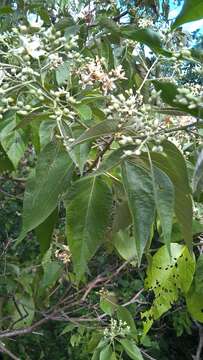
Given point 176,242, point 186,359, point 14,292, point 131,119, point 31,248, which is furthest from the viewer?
point 186,359

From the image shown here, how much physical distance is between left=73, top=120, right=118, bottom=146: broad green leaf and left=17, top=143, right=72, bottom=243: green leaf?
91 mm

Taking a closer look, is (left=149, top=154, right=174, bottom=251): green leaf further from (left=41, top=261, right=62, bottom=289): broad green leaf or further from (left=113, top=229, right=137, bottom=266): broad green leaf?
(left=41, top=261, right=62, bottom=289): broad green leaf

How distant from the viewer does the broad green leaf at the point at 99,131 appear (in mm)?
581

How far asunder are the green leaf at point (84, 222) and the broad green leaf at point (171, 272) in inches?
8.2

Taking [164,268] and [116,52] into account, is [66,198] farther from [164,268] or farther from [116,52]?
[116,52]

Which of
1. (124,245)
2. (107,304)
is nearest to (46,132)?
(124,245)

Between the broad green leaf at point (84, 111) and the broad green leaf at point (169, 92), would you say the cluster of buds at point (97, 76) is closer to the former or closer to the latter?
the broad green leaf at point (84, 111)

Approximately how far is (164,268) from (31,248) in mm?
2076

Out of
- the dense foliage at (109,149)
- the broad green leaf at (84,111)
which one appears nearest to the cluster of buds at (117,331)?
the dense foliage at (109,149)

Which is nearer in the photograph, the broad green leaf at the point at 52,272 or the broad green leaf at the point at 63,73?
the broad green leaf at the point at 63,73

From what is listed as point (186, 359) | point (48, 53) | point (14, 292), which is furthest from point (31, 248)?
point (48, 53)

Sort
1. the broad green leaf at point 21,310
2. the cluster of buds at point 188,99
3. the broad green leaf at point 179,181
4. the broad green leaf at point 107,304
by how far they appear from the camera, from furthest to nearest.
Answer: the broad green leaf at point 21,310
the broad green leaf at point 107,304
the broad green leaf at point 179,181
the cluster of buds at point 188,99

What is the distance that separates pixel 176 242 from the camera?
0.90m

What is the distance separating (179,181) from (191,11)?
7.1 inches
